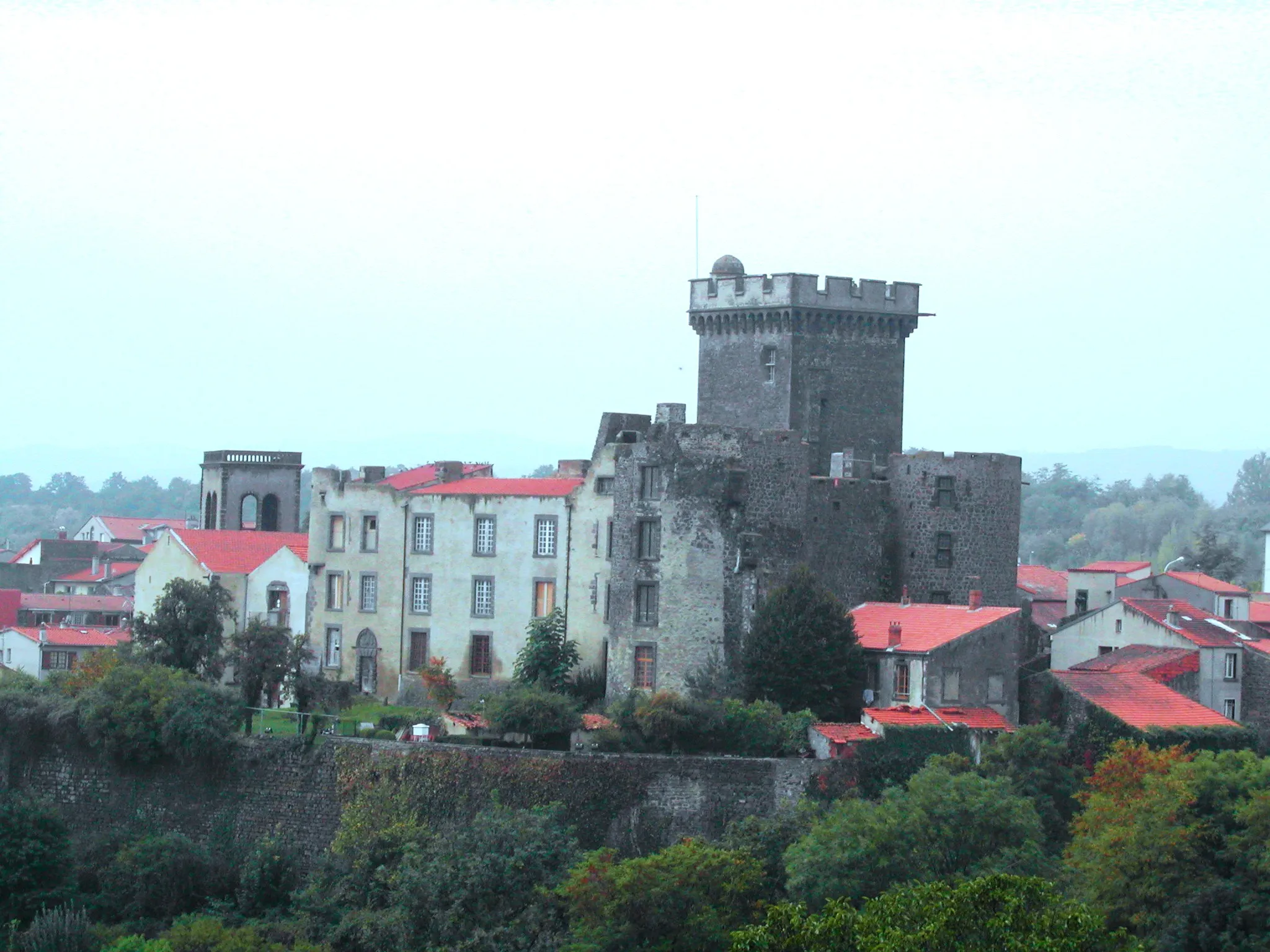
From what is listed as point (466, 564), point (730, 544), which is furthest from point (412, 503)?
point (730, 544)

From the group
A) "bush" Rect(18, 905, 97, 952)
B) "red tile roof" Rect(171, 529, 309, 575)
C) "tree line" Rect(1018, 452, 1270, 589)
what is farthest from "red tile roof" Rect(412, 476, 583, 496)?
"tree line" Rect(1018, 452, 1270, 589)

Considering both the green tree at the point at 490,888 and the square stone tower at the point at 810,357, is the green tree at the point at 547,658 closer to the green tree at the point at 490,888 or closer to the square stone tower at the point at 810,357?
the square stone tower at the point at 810,357

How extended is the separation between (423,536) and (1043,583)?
26.9 m

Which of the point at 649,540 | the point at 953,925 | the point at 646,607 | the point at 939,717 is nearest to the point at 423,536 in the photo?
the point at 649,540

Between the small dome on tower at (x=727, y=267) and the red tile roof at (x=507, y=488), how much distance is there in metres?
6.94

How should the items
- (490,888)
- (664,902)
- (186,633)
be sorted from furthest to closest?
(186,633) → (490,888) → (664,902)

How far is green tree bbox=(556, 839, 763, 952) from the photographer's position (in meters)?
48.4

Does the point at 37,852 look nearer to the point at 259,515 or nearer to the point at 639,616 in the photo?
the point at 639,616

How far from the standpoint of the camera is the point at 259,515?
84.4 m

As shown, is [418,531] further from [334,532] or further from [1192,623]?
[1192,623]

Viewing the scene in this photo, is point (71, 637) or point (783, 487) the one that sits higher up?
point (783, 487)

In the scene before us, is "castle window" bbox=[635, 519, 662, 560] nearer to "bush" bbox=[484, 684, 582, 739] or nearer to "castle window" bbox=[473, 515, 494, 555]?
"bush" bbox=[484, 684, 582, 739]

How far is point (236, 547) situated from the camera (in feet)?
242

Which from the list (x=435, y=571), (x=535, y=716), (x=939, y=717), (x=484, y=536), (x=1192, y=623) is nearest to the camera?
(x=939, y=717)
